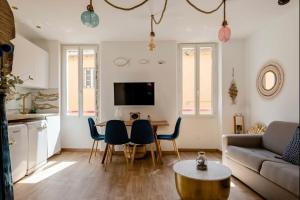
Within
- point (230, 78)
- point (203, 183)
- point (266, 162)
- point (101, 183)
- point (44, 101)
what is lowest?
point (101, 183)

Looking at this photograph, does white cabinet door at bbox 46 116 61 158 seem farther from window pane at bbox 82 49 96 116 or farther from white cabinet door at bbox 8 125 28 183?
white cabinet door at bbox 8 125 28 183

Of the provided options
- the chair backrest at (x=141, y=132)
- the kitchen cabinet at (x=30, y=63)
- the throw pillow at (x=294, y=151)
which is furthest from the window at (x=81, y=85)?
the throw pillow at (x=294, y=151)

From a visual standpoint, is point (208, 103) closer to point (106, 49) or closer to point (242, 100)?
point (242, 100)

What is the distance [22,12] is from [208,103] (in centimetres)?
393

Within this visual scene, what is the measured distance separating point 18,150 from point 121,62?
260 cm

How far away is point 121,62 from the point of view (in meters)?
4.55

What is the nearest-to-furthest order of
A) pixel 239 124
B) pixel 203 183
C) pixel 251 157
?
1. pixel 203 183
2. pixel 251 157
3. pixel 239 124

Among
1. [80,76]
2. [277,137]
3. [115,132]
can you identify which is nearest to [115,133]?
[115,132]

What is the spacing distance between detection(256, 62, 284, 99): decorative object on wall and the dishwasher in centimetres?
342

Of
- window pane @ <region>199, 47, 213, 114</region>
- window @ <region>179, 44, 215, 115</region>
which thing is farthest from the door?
window pane @ <region>199, 47, 213, 114</region>

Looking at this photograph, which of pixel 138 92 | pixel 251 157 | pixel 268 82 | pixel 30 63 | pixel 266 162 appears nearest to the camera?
pixel 266 162

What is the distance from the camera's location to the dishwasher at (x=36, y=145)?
313 cm

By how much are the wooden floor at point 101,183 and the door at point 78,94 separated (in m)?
0.98

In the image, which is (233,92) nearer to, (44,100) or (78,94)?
(78,94)
